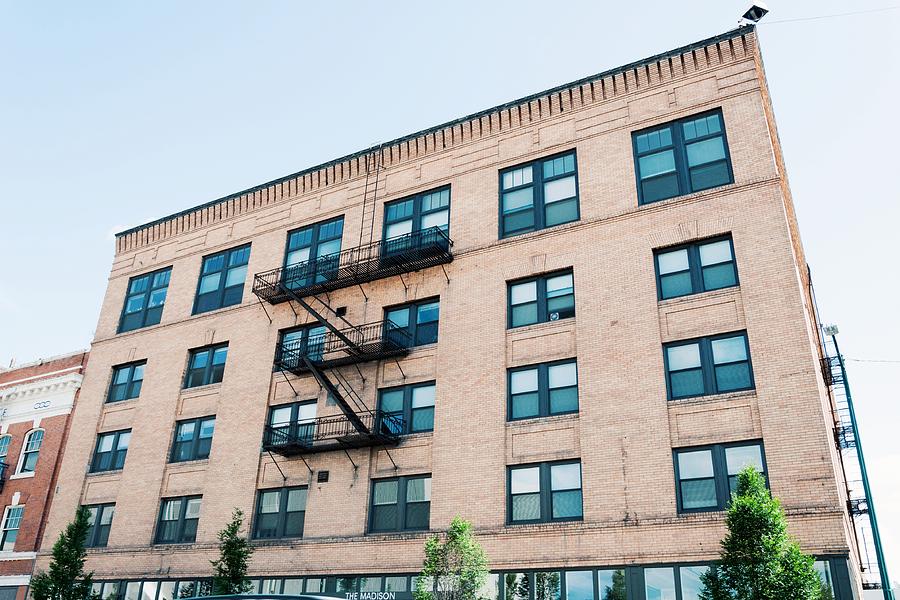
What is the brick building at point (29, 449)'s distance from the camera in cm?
3384

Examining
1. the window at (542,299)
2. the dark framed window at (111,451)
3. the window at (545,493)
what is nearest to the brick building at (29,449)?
the dark framed window at (111,451)

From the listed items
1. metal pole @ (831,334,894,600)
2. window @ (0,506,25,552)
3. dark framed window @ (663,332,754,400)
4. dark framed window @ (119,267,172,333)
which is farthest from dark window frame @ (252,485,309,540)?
metal pole @ (831,334,894,600)

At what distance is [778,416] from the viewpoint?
20.6 metres

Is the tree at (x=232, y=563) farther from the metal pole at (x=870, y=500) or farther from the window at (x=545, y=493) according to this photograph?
the metal pole at (x=870, y=500)

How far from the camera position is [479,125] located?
99.3 feet

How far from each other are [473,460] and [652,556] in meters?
6.33

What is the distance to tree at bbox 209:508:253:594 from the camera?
24812mm

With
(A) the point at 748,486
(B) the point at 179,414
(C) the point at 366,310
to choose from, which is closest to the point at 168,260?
(B) the point at 179,414

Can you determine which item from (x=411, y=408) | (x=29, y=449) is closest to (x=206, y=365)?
(x=411, y=408)

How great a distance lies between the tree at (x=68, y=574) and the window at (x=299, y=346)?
9.33 metres

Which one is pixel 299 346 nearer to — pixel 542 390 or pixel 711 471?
pixel 542 390

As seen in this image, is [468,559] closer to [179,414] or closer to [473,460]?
[473,460]

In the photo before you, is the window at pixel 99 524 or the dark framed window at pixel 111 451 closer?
the window at pixel 99 524

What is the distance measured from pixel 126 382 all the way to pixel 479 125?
19641 mm
